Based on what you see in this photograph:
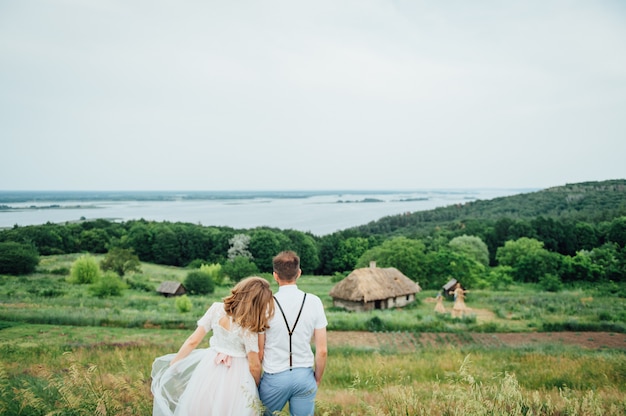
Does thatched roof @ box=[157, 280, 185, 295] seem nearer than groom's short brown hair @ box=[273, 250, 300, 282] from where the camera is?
No

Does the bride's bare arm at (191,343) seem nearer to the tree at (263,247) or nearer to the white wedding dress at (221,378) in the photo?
the white wedding dress at (221,378)

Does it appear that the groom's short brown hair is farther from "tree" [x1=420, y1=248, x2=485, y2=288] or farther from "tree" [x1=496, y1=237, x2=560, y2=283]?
"tree" [x1=496, y1=237, x2=560, y2=283]

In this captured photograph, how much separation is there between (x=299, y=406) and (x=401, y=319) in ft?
71.4

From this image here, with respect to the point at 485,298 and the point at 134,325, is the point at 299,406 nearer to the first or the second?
the point at 134,325

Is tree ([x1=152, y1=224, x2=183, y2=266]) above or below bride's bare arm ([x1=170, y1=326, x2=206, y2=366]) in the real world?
below

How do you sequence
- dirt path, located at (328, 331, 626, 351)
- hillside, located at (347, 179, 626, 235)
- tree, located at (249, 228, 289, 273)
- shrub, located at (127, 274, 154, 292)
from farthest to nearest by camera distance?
hillside, located at (347, 179, 626, 235)
tree, located at (249, 228, 289, 273)
shrub, located at (127, 274, 154, 292)
dirt path, located at (328, 331, 626, 351)

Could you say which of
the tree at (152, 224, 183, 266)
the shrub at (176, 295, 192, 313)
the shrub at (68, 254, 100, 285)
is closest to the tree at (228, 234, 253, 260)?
the tree at (152, 224, 183, 266)

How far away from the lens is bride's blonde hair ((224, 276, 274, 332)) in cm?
335

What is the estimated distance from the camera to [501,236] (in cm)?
6512

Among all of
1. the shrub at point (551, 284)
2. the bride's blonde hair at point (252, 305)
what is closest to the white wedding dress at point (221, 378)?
the bride's blonde hair at point (252, 305)

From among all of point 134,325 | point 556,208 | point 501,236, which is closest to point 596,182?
point 556,208

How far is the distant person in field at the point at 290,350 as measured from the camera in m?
3.50

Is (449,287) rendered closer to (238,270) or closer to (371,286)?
(371,286)

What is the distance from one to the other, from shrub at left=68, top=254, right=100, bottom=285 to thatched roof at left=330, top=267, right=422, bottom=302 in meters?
20.6
